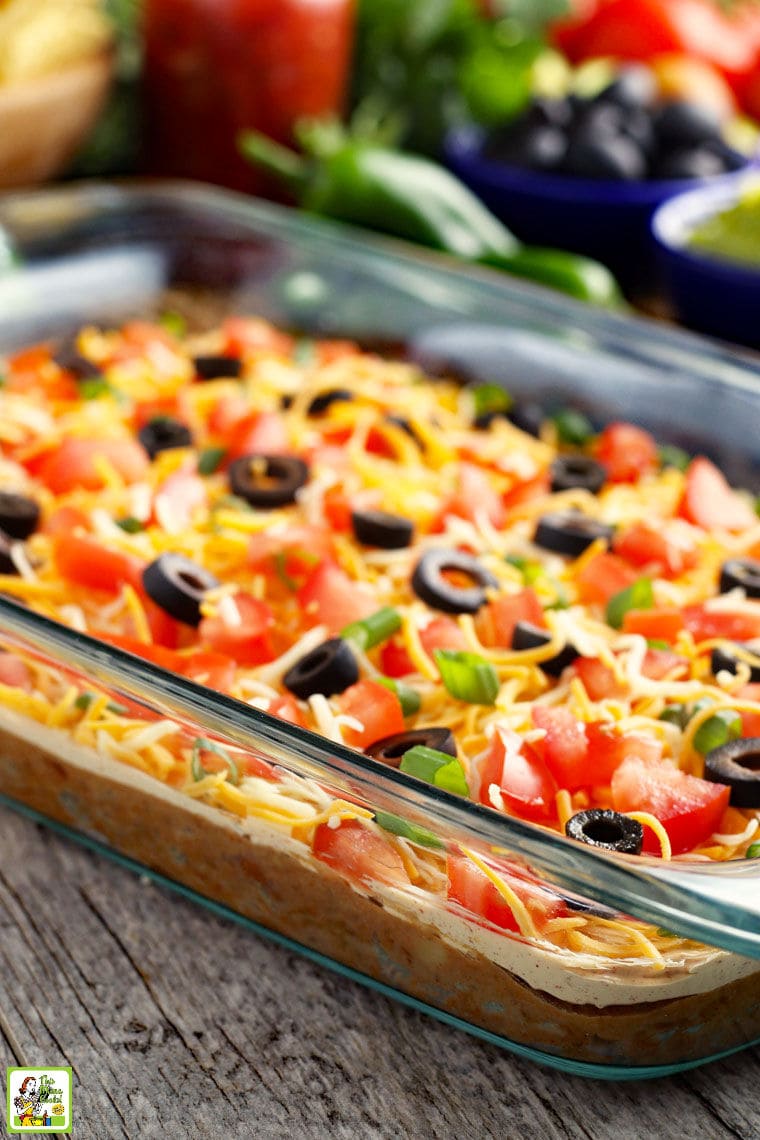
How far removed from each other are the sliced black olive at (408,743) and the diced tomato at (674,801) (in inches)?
8.4

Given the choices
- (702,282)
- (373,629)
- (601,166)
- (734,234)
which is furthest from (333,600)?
(601,166)

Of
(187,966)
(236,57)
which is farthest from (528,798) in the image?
(236,57)

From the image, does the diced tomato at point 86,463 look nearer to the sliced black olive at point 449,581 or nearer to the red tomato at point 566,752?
the sliced black olive at point 449,581

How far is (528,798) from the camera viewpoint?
5.49ft

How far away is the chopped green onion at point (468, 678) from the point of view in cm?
185

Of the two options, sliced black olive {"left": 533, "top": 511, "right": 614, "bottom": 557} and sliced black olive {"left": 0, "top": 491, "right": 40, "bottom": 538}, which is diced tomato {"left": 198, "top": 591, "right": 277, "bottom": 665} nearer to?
sliced black olive {"left": 0, "top": 491, "right": 40, "bottom": 538}

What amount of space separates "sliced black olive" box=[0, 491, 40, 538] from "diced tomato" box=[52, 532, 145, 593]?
0.14 meters

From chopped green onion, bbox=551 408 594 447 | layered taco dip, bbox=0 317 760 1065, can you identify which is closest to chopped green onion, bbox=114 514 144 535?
layered taco dip, bbox=0 317 760 1065

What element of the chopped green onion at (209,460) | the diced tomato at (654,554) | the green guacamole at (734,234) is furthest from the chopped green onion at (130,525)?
the green guacamole at (734,234)

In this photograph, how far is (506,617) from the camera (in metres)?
2.05

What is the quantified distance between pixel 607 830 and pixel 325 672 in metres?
0.46

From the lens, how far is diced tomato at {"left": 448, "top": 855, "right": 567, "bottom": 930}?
1.43 m

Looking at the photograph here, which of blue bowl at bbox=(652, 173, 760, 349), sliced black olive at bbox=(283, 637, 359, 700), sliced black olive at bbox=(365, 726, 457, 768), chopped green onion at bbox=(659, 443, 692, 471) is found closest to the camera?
sliced black olive at bbox=(365, 726, 457, 768)

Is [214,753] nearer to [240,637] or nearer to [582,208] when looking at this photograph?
[240,637]
